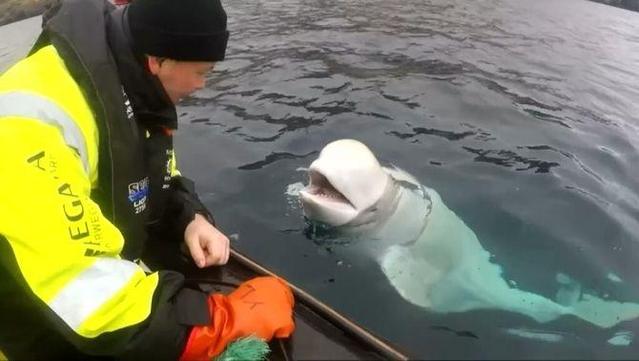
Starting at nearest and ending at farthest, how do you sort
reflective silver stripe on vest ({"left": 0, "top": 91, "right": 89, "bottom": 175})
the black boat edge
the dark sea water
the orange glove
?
reflective silver stripe on vest ({"left": 0, "top": 91, "right": 89, "bottom": 175}) < the orange glove < the black boat edge < the dark sea water

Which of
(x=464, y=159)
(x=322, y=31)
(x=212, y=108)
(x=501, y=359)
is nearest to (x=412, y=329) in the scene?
(x=501, y=359)

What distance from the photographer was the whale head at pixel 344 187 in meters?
5.20

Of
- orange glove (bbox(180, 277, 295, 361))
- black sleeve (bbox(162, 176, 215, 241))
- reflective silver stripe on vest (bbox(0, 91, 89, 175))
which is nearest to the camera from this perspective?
reflective silver stripe on vest (bbox(0, 91, 89, 175))

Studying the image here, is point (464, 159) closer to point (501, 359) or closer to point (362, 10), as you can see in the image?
point (501, 359)

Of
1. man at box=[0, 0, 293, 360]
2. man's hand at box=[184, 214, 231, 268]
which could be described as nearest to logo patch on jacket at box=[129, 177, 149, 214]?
man at box=[0, 0, 293, 360]

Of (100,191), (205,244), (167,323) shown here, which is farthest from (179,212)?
(167,323)

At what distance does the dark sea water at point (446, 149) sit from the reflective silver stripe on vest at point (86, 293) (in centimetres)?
162

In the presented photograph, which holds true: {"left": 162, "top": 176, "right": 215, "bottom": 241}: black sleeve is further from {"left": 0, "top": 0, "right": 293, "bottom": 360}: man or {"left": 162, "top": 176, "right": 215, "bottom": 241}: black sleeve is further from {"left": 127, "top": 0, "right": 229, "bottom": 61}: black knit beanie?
{"left": 127, "top": 0, "right": 229, "bottom": 61}: black knit beanie

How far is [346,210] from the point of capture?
5266 mm

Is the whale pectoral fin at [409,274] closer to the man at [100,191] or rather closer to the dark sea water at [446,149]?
the dark sea water at [446,149]

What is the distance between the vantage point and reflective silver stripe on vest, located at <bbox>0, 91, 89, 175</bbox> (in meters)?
2.66

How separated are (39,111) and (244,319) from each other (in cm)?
140

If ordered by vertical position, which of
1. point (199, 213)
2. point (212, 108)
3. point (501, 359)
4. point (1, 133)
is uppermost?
point (1, 133)

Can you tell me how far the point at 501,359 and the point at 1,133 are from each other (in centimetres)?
335
